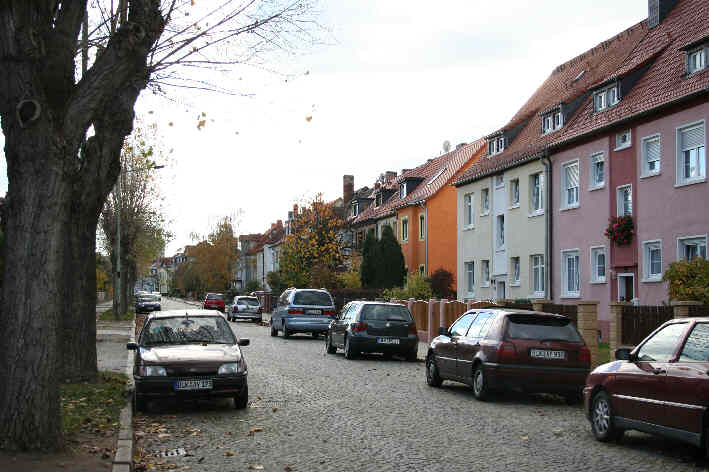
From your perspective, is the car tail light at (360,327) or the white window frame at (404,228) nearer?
the car tail light at (360,327)

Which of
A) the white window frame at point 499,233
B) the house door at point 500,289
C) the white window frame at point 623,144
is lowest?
the house door at point 500,289

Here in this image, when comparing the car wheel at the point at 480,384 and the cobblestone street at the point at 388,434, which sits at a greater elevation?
the car wheel at the point at 480,384

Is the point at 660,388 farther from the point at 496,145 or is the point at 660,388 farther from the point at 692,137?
the point at 496,145

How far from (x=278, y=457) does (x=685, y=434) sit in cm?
399

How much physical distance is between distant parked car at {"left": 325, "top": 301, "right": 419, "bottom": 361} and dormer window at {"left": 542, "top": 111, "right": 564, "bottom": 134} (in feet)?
49.1

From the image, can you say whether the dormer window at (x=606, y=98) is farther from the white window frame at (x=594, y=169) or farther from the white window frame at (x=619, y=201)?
the white window frame at (x=619, y=201)

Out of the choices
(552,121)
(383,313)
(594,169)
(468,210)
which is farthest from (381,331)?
(468,210)

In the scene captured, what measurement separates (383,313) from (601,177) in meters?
11.7

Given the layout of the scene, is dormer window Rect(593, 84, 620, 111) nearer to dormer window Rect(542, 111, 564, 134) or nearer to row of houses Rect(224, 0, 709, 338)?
row of houses Rect(224, 0, 709, 338)

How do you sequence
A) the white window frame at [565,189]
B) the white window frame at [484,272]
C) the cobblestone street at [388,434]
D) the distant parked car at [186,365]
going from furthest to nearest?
1. the white window frame at [484,272]
2. the white window frame at [565,189]
3. the distant parked car at [186,365]
4. the cobblestone street at [388,434]

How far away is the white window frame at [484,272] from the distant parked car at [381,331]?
18.8 m

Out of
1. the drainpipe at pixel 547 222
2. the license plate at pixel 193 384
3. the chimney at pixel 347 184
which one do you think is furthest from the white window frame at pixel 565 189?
the chimney at pixel 347 184

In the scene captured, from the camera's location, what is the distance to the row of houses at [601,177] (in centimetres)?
2559

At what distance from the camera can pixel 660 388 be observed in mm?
8898
